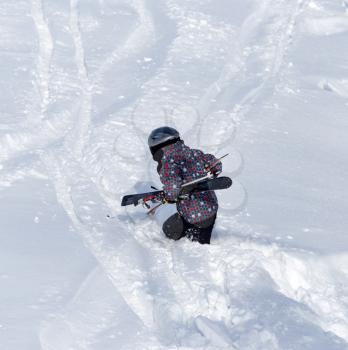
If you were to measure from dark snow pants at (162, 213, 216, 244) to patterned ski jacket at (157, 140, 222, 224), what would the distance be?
7 cm

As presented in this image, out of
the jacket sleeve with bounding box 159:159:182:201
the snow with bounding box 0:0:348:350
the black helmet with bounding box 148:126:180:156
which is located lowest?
the snow with bounding box 0:0:348:350

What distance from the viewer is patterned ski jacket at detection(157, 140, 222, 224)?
530 centimetres

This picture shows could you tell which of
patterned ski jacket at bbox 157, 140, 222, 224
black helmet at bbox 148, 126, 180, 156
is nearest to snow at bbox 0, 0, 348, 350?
patterned ski jacket at bbox 157, 140, 222, 224

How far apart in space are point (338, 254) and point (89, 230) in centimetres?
236

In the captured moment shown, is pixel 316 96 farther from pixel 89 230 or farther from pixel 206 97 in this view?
pixel 89 230

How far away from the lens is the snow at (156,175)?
4.46 meters

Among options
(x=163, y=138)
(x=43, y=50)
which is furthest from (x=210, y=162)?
(x=43, y=50)

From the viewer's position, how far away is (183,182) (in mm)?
5301

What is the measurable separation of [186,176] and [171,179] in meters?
0.17

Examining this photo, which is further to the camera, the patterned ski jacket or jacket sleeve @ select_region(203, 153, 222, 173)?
jacket sleeve @ select_region(203, 153, 222, 173)

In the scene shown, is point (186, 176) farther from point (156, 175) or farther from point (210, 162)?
point (156, 175)

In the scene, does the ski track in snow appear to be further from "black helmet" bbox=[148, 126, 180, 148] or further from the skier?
the skier

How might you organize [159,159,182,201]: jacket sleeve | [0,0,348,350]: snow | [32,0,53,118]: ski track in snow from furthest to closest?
1. [32,0,53,118]: ski track in snow
2. [159,159,182,201]: jacket sleeve
3. [0,0,348,350]: snow

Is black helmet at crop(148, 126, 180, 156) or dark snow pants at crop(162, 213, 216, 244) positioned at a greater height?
black helmet at crop(148, 126, 180, 156)
